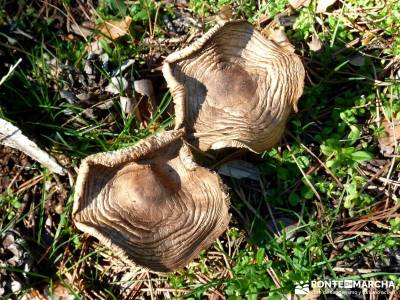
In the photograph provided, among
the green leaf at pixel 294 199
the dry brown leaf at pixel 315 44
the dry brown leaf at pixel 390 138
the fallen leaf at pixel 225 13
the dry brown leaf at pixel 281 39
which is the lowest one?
the green leaf at pixel 294 199

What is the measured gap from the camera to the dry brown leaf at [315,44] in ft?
13.1

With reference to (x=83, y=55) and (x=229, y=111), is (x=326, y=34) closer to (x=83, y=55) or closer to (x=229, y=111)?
(x=229, y=111)

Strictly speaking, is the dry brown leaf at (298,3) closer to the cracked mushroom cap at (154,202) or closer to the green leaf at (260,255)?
the cracked mushroom cap at (154,202)

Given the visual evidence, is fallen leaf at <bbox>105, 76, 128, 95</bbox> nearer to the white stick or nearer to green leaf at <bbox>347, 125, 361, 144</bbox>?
the white stick

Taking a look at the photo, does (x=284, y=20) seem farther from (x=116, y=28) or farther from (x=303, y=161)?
(x=116, y=28)

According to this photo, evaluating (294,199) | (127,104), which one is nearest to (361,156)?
(294,199)

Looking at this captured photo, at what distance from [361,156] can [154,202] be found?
1.48 m

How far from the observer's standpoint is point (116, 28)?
410 centimetres

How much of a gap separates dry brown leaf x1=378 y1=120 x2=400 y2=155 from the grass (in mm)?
48

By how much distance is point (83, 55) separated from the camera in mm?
4086

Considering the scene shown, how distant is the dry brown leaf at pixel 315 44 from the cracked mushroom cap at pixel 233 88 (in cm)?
56

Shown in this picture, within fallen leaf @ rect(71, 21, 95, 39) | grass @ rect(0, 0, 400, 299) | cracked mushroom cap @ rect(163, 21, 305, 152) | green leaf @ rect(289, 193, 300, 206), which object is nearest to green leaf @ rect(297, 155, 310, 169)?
grass @ rect(0, 0, 400, 299)

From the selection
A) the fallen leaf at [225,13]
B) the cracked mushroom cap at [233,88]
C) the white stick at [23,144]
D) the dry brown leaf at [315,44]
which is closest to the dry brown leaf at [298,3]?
the dry brown leaf at [315,44]

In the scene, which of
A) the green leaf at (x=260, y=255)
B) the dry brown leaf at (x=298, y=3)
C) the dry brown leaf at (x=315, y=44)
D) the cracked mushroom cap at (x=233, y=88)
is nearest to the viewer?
the cracked mushroom cap at (x=233, y=88)
